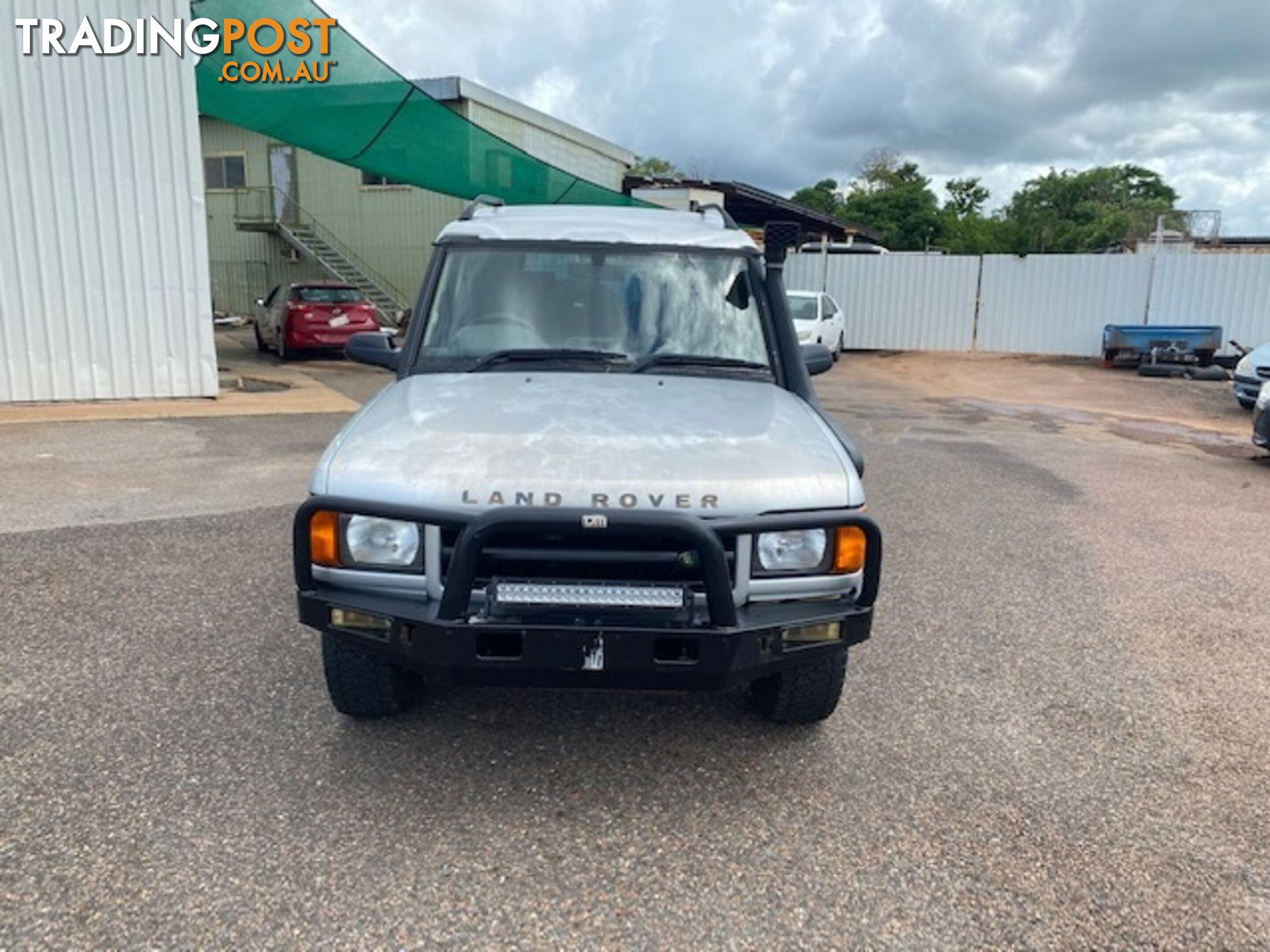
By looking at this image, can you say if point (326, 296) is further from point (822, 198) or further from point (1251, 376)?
point (822, 198)

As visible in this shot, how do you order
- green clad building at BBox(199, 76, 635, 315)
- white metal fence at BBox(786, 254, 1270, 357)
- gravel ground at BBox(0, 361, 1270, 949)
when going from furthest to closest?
green clad building at BBox(199, 76, 635, 315)
white metal fence at BBox(786, 254, 1270, 357)
gravel ground at BBox(0, 361, 1270, 949)

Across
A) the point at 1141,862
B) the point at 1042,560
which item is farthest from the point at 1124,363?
the point at 1141,862

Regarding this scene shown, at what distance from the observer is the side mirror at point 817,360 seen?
421 centimetres

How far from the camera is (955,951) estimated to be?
2.37 metres

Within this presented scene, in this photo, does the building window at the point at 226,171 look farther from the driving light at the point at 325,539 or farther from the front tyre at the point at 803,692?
the front tyre at the point at 803,692

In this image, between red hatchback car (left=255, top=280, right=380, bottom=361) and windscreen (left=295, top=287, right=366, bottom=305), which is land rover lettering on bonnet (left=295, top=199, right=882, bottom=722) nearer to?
red hatchback car (left=255, top=280, right=380, bottom=361)

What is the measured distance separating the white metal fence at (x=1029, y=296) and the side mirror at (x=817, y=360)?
17.9 metres

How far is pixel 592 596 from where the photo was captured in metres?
2.66

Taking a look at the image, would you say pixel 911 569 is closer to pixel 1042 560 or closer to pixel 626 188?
pixel 1042 560

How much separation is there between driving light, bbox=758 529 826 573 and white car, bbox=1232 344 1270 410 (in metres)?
11.4

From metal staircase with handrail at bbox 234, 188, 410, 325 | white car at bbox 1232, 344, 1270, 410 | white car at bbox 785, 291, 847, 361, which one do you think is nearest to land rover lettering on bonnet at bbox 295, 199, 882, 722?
white car at bbox 1232, 344, 1270, 410

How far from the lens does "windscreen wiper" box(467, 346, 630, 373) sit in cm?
373

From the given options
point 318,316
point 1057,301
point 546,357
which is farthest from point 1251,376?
point 318,316

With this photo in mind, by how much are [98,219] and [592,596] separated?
10294 mm
